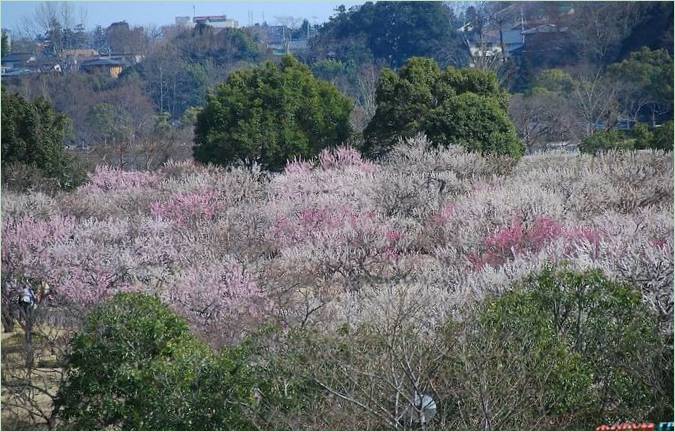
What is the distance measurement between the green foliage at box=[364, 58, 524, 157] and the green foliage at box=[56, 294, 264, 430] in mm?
13295

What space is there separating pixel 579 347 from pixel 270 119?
15.5m

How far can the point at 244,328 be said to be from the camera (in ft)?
36.2

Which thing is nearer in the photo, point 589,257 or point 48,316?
point 589,257

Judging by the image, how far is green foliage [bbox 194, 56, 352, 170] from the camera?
23547mm

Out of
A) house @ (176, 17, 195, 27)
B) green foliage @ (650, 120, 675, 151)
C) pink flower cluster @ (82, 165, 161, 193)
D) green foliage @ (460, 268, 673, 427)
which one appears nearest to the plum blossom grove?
pink flower cluster @ (82, 165, 161, 193)

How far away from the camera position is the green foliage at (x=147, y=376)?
849 cm

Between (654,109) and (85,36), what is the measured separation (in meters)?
28.0

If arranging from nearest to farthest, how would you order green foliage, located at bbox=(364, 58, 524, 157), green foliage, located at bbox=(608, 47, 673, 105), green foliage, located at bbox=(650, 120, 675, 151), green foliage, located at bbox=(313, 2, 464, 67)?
green foliage, located at bbox=(364, 58, 524, 157)
green foliage, located at bbox=(650, 120, 675, 151)
green foliage, located at bbox=(608, 47, 673, 105)
green foliage, located at bbox=(313, 2, 464, 67)

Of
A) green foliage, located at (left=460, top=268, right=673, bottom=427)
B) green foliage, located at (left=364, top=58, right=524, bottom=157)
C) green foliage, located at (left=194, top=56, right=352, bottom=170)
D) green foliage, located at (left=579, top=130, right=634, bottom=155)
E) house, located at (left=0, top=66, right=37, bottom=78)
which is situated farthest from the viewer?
house, located at (left=0, top=66, right=37, bottom=78)

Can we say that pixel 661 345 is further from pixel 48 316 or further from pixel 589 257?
pixel 48 316

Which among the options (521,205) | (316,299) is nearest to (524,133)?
(521,205)

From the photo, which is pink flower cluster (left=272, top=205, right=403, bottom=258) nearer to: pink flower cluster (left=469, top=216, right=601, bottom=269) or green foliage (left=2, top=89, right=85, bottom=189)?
pink flower cluster (left=469, top=216, right=601, bottom=269)

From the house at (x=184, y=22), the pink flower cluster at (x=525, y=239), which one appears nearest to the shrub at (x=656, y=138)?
the pink flower cluster at (x=525, y=239)

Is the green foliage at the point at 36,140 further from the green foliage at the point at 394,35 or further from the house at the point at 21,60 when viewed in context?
the green foliage at the point at 394,35
